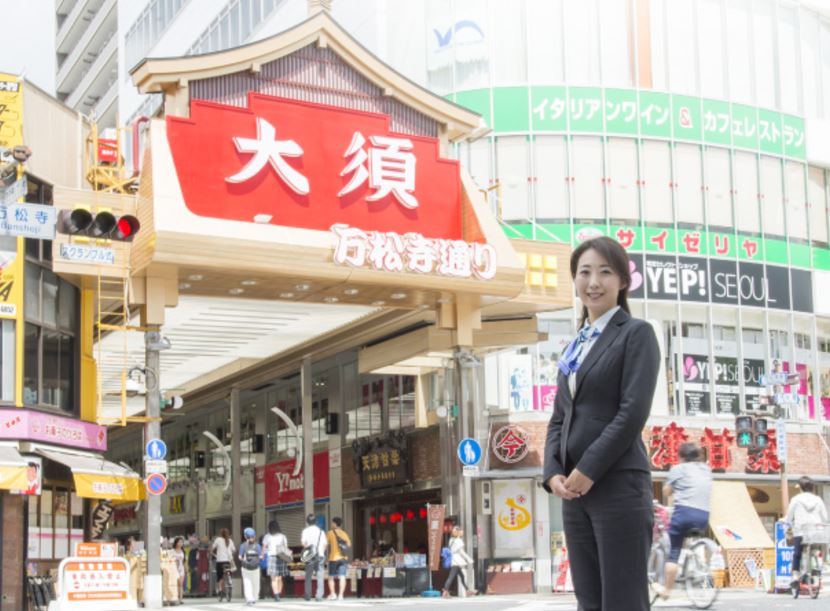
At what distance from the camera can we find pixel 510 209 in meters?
35.5

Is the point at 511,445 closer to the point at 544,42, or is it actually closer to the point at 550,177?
the point at 550,177

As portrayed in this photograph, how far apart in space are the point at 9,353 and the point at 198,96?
6474 millimetres

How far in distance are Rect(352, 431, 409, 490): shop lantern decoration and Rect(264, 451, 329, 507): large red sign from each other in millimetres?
2419

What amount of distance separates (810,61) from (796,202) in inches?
171

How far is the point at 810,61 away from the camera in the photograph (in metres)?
39.8

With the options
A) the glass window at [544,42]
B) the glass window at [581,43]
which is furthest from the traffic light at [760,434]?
the glass window at [544,42]

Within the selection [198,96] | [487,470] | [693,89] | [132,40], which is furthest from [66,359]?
[132,40]

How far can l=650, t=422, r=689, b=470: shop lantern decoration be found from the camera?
3396 centimetres

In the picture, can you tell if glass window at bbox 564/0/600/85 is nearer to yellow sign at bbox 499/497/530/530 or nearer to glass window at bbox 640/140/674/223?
glass window at bbox 640/140/674/223

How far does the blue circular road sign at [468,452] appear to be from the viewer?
94.3 feet

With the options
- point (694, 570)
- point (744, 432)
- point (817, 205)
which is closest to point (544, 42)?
point (817, 205)

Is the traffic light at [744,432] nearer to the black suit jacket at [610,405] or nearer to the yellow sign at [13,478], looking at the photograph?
the yellow sign at [13,478]

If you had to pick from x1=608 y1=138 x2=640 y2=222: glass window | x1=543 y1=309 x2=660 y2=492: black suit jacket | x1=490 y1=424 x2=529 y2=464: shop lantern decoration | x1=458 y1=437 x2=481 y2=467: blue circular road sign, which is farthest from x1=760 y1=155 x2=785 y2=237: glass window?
x1=543 y1=309 x2=660 y2=492: black suit jacket

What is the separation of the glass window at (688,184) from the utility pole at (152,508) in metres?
15.8
